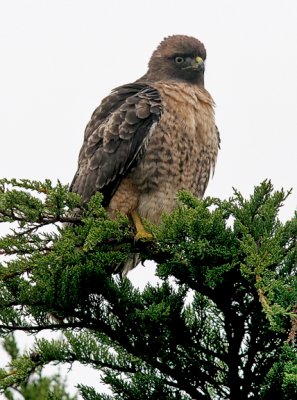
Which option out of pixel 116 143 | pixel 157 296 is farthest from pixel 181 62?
pixel 157 296

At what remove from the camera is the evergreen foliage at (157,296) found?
4043 mm

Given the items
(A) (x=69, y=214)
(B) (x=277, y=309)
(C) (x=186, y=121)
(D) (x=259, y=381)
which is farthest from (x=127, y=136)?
(B) (x=277, y=309)

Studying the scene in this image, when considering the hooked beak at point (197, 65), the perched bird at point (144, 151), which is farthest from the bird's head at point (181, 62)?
the perched bird at point (144, 151)

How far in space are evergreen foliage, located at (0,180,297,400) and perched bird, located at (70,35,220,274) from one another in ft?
5.76

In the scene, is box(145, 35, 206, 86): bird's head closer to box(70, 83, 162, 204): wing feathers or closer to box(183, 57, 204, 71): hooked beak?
box(183, 57, 204, 71): hooked beak

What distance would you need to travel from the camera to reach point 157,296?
178 inches

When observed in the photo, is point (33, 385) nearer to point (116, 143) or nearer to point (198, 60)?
point (116, 143)

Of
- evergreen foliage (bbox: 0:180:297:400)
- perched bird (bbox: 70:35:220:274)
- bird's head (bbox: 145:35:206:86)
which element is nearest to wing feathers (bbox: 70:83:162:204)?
perched bird (bbox: 70:35:220:274)

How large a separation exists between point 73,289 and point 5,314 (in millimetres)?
381

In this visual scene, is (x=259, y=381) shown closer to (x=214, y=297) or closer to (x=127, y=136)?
(x=214, y=297)

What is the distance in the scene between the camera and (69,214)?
4.34 metres

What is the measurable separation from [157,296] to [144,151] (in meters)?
2.11

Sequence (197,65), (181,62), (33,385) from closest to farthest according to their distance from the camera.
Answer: (33,385) < (197,65) < (181,62)

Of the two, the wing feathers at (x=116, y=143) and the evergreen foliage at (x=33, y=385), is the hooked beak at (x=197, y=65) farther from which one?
the evergreen foliage at (x=33, y=385)
